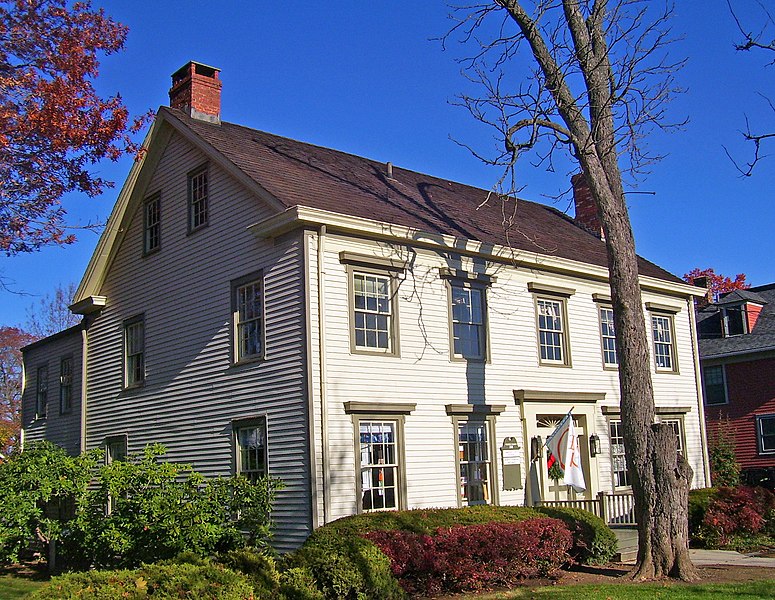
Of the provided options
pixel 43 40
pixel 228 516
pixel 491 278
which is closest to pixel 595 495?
pixel 491 278

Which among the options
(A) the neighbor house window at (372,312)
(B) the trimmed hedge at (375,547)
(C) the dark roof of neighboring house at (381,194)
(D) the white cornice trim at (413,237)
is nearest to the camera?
(B) the trimmed hedge at (375,547)

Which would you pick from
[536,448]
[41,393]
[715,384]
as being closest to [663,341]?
[536,448]

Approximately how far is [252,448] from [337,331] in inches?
114

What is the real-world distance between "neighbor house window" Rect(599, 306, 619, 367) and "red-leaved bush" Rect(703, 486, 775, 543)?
4.35m

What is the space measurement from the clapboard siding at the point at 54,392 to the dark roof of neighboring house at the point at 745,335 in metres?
22.6

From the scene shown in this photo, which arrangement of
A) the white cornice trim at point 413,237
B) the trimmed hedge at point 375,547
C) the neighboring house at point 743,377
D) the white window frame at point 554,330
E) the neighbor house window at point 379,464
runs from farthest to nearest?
1. the neighboring house at point 743,377
2. the white window frame at point 554,330
3. the neighbor house window at point 379,464
4. the white cornice trim at point 413,237
5. the trimmed hedge at point 375,547

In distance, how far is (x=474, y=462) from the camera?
57.0 feet

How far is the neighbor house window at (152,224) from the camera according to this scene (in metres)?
20.0

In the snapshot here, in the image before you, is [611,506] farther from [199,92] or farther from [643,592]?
[199,92]

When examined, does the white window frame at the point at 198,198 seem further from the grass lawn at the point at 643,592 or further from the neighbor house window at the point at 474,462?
the grass lawn at the point at 643,592

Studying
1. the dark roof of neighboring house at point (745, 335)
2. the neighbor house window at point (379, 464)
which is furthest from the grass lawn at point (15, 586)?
the dark roof of neighboring house at point (745, 335)

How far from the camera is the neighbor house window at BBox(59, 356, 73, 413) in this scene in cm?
2370

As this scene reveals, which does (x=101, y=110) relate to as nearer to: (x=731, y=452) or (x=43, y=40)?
(x=43, y=40)

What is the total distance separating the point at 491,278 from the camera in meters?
18.6
